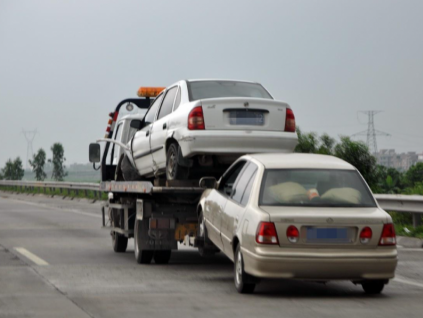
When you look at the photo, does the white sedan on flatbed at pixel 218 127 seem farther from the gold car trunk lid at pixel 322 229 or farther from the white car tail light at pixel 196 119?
the gold car trunk lid at pixel 322 229

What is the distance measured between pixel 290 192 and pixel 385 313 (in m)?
1.67

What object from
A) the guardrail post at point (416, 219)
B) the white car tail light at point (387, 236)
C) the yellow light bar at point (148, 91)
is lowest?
the guardrail post at point (416, 219)

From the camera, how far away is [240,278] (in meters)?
8.80

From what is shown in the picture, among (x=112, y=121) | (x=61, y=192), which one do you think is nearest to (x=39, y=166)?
(x=61, y=192)

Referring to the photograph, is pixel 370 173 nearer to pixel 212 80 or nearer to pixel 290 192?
pixel 212 80

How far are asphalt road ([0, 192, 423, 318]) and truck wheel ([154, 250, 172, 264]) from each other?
15 centimetres

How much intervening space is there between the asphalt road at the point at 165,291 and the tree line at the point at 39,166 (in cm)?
8705

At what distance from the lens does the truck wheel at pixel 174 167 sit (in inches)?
448

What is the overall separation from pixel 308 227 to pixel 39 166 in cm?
11196

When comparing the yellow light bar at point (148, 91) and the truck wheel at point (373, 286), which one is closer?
the truck wheel at point (373, 286)

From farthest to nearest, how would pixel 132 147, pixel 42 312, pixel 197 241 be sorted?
pixel 132 147, pixel 197 241, pixel 42 312

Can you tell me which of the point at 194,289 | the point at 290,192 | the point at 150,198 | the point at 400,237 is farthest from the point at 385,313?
the point at 400,237

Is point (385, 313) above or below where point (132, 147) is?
below

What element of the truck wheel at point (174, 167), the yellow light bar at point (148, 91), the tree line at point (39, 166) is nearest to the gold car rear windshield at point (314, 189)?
the truck wheel at point (174, 167)
